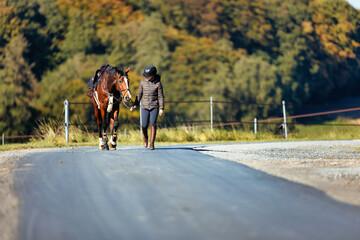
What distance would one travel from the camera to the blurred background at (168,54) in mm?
34250

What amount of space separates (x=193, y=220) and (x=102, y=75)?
7.50 m

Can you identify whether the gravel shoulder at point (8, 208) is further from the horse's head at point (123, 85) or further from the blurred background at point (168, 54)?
the blurred background at point (168, 54)

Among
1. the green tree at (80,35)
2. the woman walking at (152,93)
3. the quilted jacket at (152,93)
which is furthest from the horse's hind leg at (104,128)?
the green tree at (80,35)

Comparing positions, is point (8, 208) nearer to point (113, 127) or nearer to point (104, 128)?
point (113, 127)

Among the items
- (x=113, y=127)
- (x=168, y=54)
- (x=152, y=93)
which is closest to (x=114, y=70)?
(x=152, y=93)

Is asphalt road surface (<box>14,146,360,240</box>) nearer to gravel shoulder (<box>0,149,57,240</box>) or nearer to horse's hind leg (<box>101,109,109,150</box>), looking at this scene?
Result: gravel shoulder (<box>0,149,57,240</box>)

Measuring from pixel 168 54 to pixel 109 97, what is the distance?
1038 inches

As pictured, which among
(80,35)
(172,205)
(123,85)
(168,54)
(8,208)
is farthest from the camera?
(80,35)

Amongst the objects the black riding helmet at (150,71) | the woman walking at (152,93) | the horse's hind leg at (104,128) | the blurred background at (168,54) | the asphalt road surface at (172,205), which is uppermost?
the blurred background at (168,54)

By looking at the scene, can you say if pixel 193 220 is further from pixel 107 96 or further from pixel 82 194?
pixel 107 96

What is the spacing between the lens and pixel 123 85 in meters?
10.9

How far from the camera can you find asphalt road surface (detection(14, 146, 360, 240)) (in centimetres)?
431

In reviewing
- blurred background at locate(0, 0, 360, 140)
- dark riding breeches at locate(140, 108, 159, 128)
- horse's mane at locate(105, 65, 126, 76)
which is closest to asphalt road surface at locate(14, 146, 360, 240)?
dark riding breeches at locate(140, 108, 159, 128)

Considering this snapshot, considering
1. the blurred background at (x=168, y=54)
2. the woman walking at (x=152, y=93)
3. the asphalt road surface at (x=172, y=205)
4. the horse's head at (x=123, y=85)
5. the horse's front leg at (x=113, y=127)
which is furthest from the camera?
the blurred background at (x=168, y=54)
